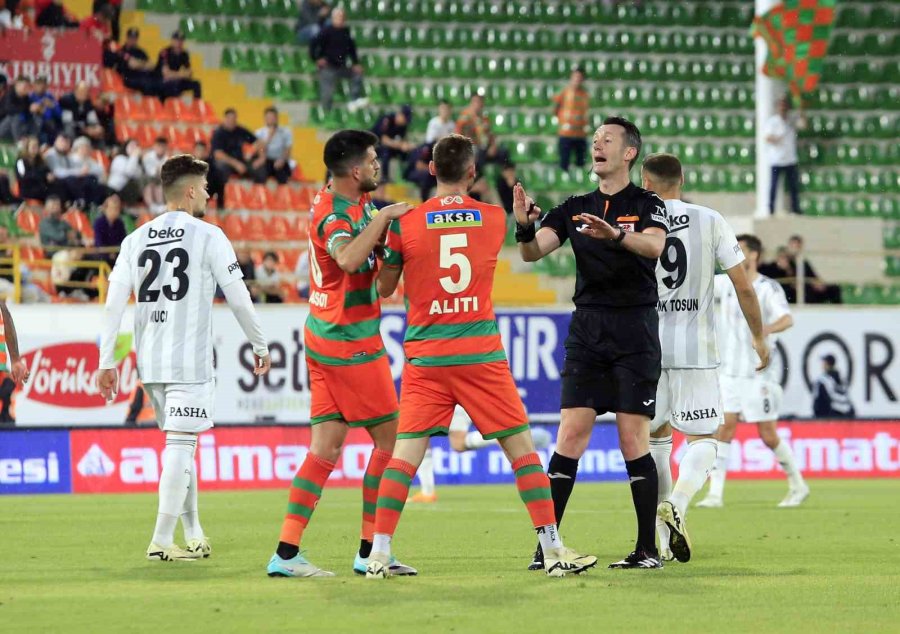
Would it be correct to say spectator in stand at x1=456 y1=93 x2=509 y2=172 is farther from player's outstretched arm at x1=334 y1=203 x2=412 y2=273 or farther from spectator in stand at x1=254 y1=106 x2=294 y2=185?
player's outstretched arm at x1=334 y1=203 x2=412 y2=273

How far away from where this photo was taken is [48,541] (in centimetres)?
1085

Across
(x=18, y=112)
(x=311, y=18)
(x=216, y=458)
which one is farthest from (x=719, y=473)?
(x=311, y=18)

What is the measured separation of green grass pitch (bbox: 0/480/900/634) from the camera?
22.1 ft

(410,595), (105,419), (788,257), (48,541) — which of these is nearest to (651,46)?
(788,257)

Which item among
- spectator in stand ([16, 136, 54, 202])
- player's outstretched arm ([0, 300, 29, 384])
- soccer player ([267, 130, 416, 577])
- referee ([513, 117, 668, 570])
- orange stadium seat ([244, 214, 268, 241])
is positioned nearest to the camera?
soccer player ([267, 130, 416, 577])

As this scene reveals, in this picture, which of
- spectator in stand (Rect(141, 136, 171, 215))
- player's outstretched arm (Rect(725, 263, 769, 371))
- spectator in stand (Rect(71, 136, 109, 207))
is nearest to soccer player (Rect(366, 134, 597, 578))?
player's outstretched arm (Rect(725, 263, 769, 371))

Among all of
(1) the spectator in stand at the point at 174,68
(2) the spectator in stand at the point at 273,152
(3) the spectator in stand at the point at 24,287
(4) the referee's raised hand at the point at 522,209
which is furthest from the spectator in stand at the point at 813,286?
(4) the referee's raised hand at the point at 522,209

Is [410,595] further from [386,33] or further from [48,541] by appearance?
[386,33]

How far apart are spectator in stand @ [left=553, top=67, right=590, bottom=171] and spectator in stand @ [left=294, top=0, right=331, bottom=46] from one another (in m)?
4.50

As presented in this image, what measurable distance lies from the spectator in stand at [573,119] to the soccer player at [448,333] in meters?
17.7

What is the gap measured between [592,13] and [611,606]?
24.5 meters

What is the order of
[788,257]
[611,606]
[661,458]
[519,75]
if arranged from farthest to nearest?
[519,75] < [788,257] < [661,458] < [611,606]

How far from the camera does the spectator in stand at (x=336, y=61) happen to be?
86.6ft

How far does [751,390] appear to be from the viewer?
48.1ft
